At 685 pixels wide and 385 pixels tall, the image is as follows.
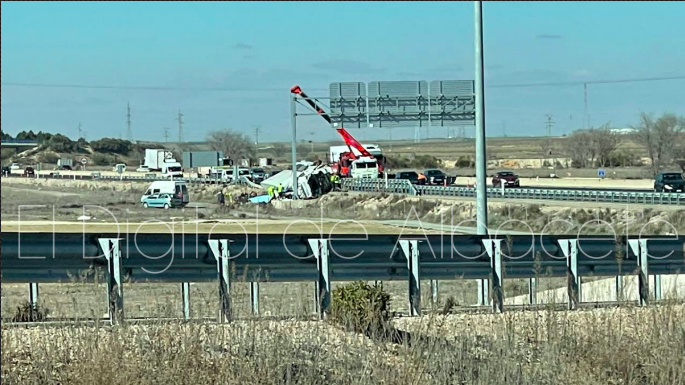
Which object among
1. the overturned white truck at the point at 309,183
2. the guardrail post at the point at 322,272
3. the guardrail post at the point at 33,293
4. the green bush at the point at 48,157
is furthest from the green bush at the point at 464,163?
the guardrail post at the point at 33,293

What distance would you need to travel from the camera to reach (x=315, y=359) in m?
9.12

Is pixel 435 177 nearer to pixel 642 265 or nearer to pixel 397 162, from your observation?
pixel 397 162

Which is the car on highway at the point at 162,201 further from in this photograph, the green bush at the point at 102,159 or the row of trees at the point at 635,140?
the row of trees at the point at 635,140

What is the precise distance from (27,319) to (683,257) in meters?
9.49

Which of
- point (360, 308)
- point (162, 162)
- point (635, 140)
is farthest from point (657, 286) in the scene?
point (635, 140)

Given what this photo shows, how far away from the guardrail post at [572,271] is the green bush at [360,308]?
3019 mm

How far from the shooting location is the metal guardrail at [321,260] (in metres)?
12.2

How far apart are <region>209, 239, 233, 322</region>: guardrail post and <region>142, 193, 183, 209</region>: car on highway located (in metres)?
45.3

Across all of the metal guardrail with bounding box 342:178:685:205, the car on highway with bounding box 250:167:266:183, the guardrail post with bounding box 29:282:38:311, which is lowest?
the guardrail post with bounding box 29:282:38:311

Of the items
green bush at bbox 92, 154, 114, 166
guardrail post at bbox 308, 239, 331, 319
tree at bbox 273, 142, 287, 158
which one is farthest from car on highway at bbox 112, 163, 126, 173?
guardrail post at bbox 308, 239, 331, 319

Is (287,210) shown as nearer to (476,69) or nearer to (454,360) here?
(476,69)

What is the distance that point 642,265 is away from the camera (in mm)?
14703

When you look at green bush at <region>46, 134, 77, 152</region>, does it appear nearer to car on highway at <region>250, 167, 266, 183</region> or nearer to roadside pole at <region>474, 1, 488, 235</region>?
car on highway at <region>250, 167, 266, 183</region>

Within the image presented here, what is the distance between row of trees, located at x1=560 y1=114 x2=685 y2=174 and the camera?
102000mm
